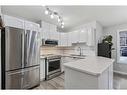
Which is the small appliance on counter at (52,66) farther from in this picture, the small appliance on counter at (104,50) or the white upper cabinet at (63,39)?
the small appliance on counter at (104,50)

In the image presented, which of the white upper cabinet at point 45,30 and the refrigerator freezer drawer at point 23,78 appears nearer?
the refrigerator freezer drawer at point 23,78

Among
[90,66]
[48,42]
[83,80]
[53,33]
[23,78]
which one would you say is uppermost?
[53,33]

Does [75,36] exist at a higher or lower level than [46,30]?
lower

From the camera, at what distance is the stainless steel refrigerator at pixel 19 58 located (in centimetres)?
235

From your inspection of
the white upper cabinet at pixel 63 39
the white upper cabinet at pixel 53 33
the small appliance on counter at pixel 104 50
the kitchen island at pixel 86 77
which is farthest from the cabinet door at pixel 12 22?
the small appliance on counter at pixel 104 50

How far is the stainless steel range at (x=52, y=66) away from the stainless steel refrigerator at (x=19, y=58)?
733mm

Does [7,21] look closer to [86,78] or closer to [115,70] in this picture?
[86,78]

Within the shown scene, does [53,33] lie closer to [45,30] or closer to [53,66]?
[45,30]

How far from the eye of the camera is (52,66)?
416 centimetres

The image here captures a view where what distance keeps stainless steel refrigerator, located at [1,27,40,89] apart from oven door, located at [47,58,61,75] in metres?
0.85

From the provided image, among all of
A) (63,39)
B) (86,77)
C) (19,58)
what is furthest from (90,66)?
(63,39)

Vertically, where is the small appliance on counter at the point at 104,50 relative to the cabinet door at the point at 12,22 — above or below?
below

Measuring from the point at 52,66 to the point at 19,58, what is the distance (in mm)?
1758
